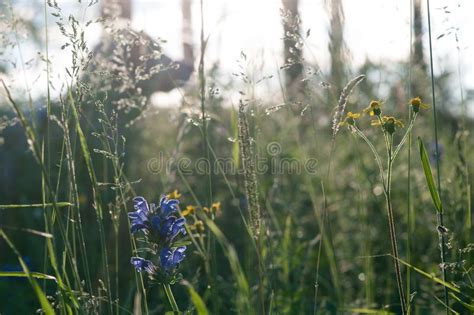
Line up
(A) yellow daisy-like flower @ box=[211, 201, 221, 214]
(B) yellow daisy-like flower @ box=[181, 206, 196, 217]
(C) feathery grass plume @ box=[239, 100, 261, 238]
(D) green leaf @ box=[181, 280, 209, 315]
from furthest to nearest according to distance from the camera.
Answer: (A) yellow daisy-like flower @ box=[211, 201, 221, 214] → (B) yellow daisy-like flower @ box=[181, 206, 196, 217] → (C) feathery grass plume @ box=[239, 100, 261, 238] → (D) green leaf @ box=[181, 280, 209, 315]

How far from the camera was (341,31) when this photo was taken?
2404 millimetres

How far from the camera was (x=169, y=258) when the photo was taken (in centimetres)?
158

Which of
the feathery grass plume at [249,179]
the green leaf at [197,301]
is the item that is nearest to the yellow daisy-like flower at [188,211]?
the feathery grass plume at [249,179]

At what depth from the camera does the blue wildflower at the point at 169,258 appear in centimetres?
155

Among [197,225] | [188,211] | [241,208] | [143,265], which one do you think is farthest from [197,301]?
[241,208]

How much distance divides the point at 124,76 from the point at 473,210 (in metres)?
2.53

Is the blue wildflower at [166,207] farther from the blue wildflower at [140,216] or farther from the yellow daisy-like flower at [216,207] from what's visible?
the yellow daisy-like flower at [216,207]

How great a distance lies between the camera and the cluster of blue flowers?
1557mm

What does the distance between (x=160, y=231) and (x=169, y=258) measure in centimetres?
7

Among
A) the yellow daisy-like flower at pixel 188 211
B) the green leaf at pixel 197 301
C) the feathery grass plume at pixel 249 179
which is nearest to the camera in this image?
the green leaf at pixel 197 301

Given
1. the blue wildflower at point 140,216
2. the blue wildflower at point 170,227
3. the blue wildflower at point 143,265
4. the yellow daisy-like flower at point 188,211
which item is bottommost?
the blue wildflower at point 143,265

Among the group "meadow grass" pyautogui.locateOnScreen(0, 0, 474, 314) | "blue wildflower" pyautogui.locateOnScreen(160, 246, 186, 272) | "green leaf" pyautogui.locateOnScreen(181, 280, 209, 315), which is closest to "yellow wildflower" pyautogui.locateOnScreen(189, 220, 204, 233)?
"meadow grass" pyautogui.locateOnScreen(0, 0, 474, 314)

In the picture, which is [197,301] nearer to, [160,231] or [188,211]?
[160,231]

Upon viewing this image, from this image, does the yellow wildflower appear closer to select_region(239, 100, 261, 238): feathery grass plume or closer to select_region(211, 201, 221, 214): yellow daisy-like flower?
select_region(211, 201, 221, 214): yellow daisy-like flower
